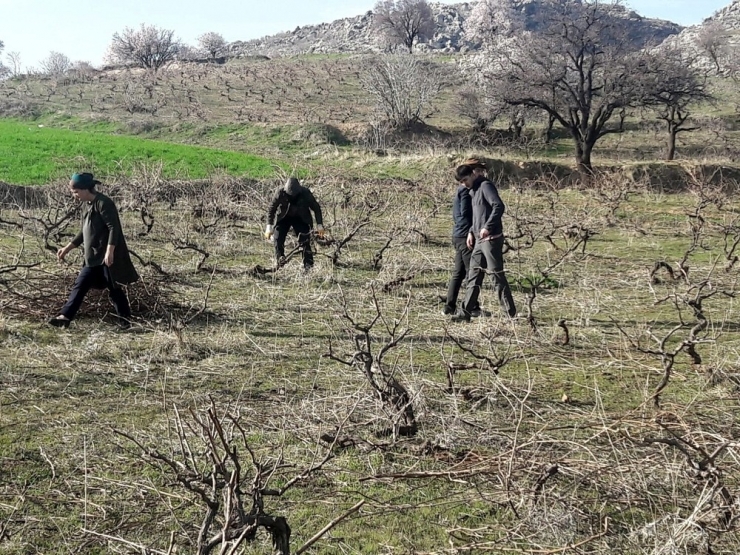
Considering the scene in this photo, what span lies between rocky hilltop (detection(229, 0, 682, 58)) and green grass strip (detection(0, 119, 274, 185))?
55.6 meters

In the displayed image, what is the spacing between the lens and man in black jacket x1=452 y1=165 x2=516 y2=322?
6.77 meters

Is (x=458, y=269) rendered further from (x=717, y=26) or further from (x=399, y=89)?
(x=717, y=26)

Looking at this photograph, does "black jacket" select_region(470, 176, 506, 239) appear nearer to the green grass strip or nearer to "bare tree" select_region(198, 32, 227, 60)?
the green grass strip

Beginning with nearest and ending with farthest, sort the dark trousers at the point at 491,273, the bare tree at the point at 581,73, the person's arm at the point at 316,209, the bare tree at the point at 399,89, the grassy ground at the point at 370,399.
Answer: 1. the grassy ground at the point at 370,399
2. the dark trousers at the point at 491,273
3. the person's arm at the point at 316,209
4. the bare tree at the point at 581,73
5. the bare tree at the point at 399,89

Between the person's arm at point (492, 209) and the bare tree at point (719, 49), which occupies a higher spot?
the bare tree at point (719, 49)

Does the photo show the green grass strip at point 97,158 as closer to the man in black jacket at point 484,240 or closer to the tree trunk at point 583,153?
the tree trunk at point 583,153

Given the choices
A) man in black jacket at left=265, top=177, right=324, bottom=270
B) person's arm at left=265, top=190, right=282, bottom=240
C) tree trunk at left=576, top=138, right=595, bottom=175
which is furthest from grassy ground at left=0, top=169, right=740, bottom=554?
tree trunk at left=576, top=138, right=595, bottom=175

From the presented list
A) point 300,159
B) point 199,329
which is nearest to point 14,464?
point 199,329

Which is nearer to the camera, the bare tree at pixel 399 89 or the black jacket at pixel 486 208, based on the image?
the black jacket at pixel 486 208

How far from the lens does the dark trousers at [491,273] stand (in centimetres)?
683

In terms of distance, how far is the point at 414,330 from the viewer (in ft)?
22.7

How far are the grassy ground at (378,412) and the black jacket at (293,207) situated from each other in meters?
0.79

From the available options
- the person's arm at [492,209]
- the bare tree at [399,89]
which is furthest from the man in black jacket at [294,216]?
the bare tree at [399,89]

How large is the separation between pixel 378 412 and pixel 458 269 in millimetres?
3368
